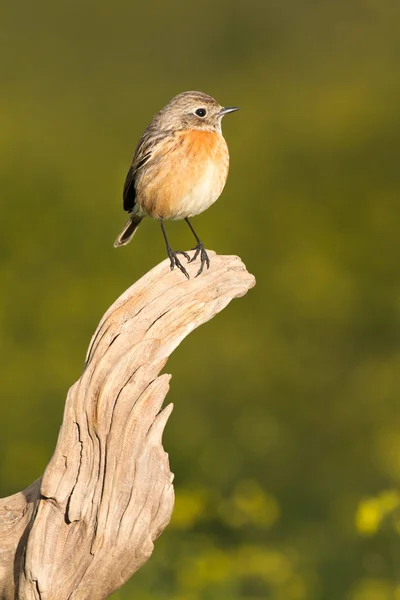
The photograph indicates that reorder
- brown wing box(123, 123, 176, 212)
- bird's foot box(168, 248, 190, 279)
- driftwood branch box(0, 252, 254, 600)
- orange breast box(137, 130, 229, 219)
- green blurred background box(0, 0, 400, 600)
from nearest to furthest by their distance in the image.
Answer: driftwood branch box(0, 252, 254, 600)
bird's foot box(168, 248, 190, 279)
orange breast box(137, 130, 229, 219)
brown wing box(123, 123, 176, 212)
green blurred background box(0, 0, 400, 600)

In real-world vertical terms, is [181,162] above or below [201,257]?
above

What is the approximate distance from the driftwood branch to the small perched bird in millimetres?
1246

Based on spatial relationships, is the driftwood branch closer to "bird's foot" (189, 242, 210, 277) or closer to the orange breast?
"bird's foot" (189, 242, 210, 277)

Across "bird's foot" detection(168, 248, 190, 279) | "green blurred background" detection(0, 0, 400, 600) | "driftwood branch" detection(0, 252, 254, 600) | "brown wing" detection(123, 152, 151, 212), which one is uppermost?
"brown wing" detection(123, 152, 151, 212)

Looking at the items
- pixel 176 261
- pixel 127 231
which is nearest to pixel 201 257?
pixel 176 261

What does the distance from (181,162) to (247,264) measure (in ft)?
29.1

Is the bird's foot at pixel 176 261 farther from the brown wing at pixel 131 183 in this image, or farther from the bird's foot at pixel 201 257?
the brown wing at pixel 131 183

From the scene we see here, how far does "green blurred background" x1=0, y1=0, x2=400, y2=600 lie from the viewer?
9359 mm

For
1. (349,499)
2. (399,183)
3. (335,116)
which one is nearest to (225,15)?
(335,116)

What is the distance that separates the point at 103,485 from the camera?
614 cm

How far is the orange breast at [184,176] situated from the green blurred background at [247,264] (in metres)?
2.01

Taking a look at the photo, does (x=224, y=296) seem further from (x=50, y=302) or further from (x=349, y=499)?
(x=50, y=302)

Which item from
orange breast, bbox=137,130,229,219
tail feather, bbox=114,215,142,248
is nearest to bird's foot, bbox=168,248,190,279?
orange breast, bbox=137,130,229,219

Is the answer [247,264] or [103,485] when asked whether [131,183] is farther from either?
[247,264]
